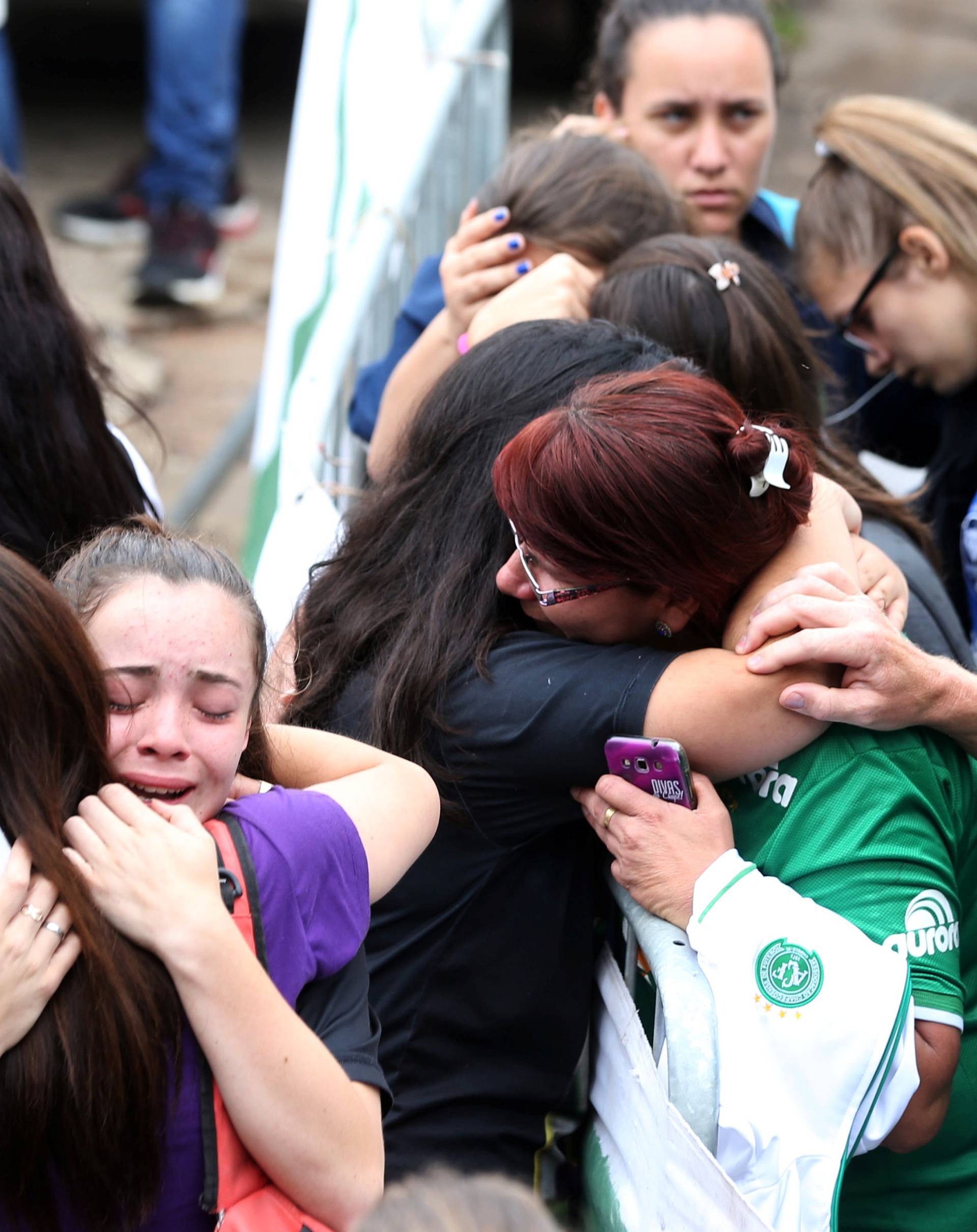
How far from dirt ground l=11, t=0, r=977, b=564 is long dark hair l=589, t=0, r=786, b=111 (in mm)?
1747

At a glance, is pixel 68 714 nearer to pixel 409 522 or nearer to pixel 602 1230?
pixel 409 522

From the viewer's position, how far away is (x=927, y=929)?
1.64 meters

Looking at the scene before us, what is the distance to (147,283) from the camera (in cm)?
555

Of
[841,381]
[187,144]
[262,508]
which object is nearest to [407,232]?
[262,508]

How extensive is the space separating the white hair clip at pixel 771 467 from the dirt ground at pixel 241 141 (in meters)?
3.07

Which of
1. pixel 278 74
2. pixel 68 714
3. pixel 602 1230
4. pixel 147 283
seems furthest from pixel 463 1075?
pixel 278 74

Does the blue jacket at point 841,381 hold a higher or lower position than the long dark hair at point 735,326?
lower

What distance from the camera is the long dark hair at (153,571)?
1.54 m

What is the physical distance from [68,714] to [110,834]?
12 cm

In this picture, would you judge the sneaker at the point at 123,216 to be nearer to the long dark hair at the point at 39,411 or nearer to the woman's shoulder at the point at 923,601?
the long dark hair at the point at 39,411

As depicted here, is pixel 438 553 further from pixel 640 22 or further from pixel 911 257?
pixel 640 22

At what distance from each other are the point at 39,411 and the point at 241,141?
17.0 ft

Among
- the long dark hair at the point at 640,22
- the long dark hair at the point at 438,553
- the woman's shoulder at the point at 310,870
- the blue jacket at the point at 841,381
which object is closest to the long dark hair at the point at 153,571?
the woman's shoulder at the point at 310,870

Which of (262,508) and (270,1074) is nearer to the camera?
(270,1074)
